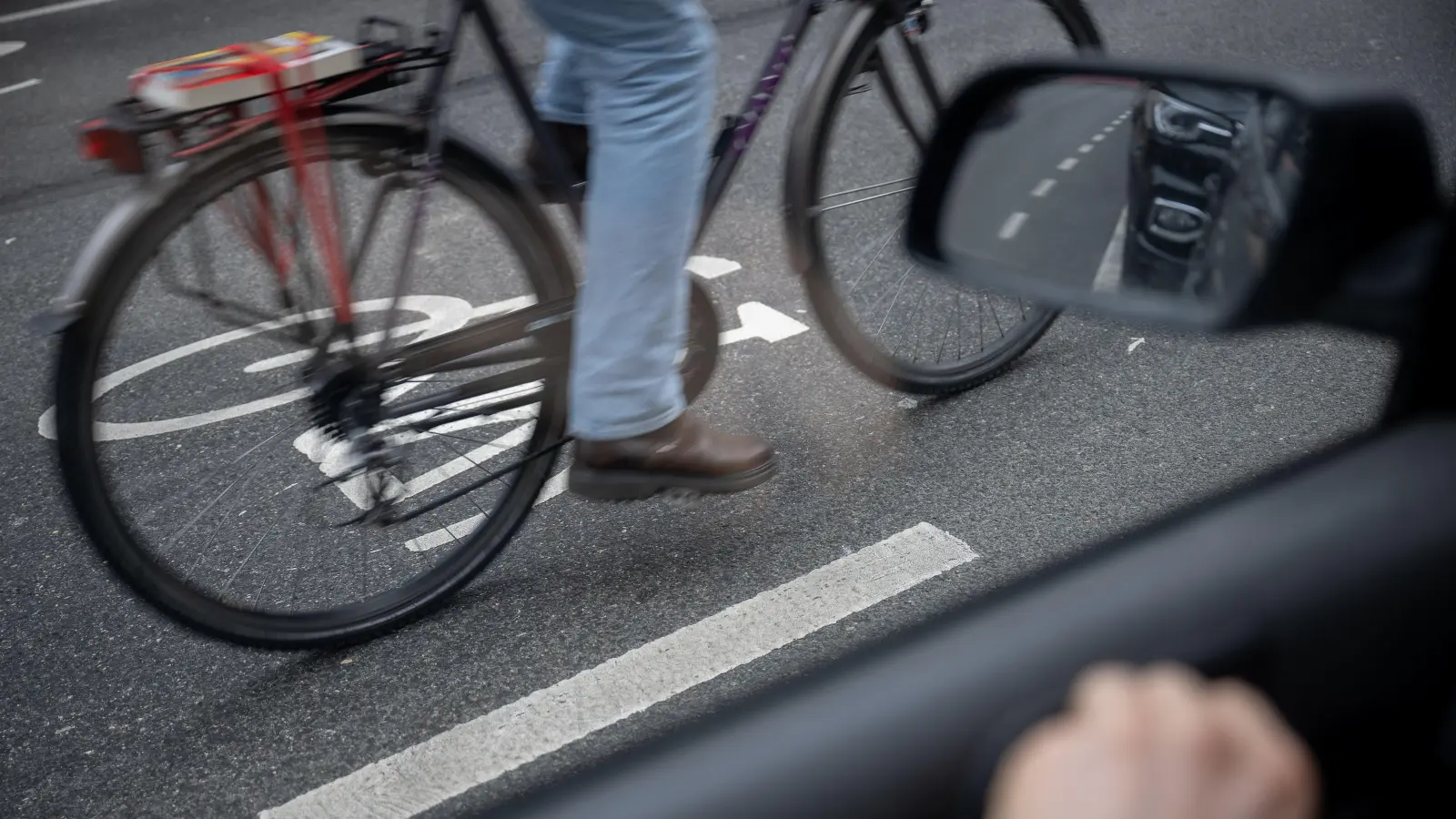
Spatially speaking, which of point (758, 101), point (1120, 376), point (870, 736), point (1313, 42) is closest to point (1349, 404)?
point (1120, 376)

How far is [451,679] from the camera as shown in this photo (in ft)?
8.56

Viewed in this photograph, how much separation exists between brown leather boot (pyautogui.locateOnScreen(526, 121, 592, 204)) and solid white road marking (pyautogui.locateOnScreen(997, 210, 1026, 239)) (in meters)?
1.21

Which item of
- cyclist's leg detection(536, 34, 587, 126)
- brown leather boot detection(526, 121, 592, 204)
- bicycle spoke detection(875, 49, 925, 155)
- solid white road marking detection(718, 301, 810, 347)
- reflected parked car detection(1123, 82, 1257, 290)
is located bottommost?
solid white road marking detection(718, 301, 810, 347)

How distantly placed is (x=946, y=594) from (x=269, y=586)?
1.42 m

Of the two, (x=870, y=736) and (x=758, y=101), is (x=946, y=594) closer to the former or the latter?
(x=758, y=101)

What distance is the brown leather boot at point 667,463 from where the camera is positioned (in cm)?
264

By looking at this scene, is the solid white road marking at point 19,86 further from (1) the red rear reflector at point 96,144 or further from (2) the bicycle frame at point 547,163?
(1) the red rear reflector at point 96,144

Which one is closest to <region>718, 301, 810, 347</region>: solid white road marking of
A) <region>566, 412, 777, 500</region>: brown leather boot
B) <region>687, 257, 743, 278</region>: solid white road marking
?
<region>687, 257, 743, 278</region>: solid white road marking

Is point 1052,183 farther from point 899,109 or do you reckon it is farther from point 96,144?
point 899,109

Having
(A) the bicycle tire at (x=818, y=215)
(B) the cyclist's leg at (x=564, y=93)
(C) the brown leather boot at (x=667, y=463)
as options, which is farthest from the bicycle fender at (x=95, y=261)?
(A) the bicycle tire at (x=818, y=215)

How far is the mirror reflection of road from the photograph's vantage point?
1377mm

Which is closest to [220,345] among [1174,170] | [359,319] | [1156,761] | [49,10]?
[359,319]

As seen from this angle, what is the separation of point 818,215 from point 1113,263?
64.7 inches

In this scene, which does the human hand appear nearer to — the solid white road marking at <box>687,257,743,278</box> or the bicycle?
the bicycle
